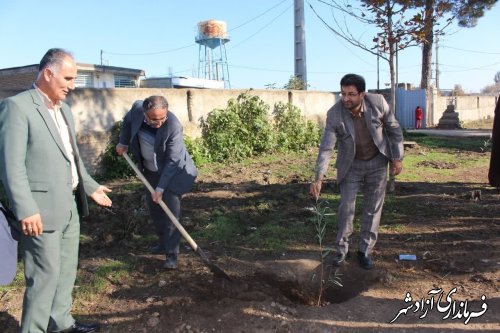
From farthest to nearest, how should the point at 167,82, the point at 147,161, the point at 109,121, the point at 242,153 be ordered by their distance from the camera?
1. the point at 167,82
2. the point at 242,153
3. the point at 109,121
4. the point at 147,161

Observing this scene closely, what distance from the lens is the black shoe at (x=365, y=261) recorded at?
405 cm

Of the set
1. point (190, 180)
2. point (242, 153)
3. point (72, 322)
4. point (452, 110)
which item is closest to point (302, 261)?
point (190, 180)

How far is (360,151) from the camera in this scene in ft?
12.7

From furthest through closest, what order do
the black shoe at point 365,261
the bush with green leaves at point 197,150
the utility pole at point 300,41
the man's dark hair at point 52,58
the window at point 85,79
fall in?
the window at point 85,79 → the utility pole at point 300,41 → the bush with green leaves at point 197,150 → the black shoe at point 365,261 → the man's dark hair at point 52,58

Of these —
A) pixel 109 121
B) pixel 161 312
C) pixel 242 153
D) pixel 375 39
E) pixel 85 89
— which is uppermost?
pixel 375 39

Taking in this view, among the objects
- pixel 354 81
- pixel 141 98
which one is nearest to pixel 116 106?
pixel 141 98

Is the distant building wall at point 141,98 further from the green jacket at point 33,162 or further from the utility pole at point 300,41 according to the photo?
the green jacket at point 33,162

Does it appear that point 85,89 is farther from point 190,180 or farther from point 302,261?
point 302,261

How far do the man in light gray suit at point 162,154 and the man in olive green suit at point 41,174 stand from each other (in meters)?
0.98

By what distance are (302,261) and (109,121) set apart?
514 centimetres

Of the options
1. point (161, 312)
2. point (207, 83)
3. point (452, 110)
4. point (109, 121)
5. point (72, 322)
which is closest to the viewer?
point (72, 322)

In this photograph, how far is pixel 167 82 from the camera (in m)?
24.6

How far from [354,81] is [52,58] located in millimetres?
2262

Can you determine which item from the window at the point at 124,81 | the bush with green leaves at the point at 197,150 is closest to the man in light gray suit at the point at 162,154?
the bush with green leaves at the point at 197,150
